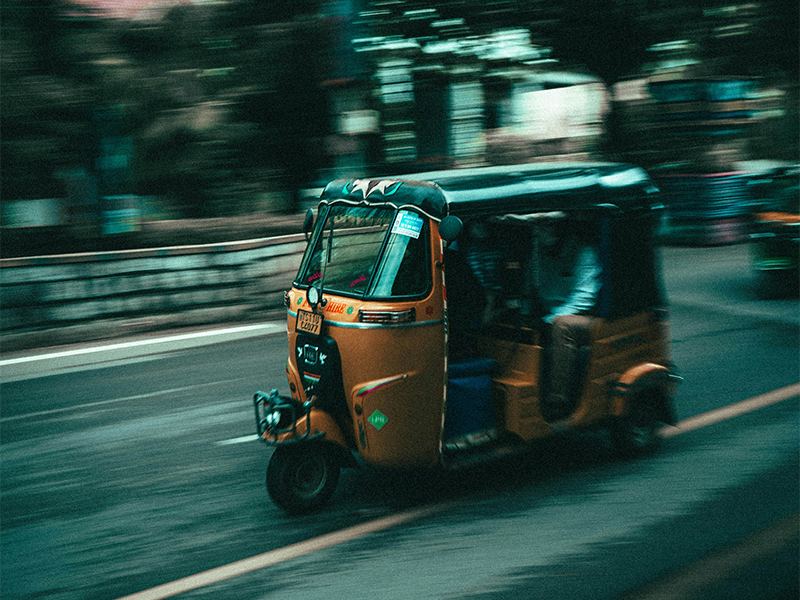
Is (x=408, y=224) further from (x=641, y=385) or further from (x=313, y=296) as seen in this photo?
(x=641, y=385)

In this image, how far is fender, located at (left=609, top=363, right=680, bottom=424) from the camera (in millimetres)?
6172

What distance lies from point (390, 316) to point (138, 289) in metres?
6.98

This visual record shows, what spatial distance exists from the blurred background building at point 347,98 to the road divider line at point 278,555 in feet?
17.3

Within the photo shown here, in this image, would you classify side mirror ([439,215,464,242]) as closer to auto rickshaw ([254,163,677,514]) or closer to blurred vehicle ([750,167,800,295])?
auto rickshaw ([254,163,677,514])

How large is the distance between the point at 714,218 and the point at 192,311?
38.6 feet

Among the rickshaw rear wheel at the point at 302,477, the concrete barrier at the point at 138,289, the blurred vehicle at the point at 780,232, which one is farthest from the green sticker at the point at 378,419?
the blurred vehicle at the point at 780,232

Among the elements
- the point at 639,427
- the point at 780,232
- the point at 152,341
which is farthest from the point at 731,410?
the point at 152,341

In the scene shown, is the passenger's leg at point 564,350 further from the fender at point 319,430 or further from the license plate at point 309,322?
the license plate at point 309,322

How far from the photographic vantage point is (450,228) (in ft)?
16.5

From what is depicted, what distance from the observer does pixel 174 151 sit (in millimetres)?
13438

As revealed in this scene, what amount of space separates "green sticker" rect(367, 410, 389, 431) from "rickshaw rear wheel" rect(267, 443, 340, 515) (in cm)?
44

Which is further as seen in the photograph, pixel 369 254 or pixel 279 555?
pixel 369 254

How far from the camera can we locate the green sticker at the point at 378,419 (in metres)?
5.14

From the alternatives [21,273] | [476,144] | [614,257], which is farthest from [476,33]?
[614,257]
